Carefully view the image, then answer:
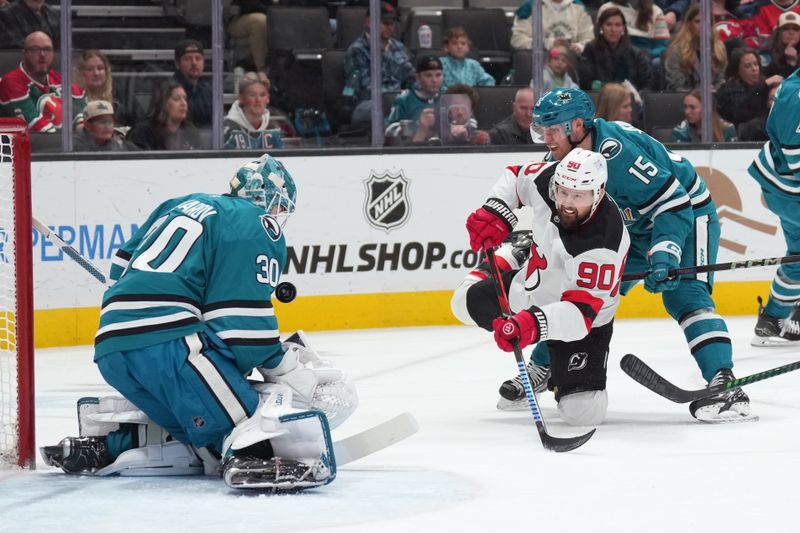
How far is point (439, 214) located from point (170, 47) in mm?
1429

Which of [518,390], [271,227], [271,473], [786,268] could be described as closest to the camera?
[271,473]

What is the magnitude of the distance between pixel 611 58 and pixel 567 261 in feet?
11.3

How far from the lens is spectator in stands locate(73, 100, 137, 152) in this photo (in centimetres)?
581

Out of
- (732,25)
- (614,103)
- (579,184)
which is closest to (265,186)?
(579,184)

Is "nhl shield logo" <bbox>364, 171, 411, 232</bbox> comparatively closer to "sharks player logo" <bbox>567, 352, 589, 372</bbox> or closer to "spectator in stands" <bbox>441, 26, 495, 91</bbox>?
"spectator in stands" <bbox>441, 26, 495, 91</bbox>

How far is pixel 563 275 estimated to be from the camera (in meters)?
3.74

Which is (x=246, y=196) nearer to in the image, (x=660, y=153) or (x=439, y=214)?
(x=660, y=153)

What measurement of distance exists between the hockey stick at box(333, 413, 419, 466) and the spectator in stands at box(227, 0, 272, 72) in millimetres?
3305

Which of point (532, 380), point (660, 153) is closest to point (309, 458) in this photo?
point (532, 380)

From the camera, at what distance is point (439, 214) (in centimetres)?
635

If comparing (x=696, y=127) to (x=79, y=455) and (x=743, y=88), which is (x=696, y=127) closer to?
(x=743, y=88)

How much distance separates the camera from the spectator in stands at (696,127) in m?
6.71

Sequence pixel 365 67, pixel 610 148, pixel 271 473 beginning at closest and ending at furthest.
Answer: pixel 271 473 < pixel 610 148 < pixel 365 67

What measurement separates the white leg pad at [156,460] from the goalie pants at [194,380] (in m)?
0.17
